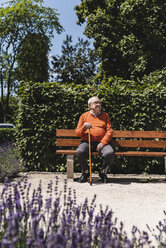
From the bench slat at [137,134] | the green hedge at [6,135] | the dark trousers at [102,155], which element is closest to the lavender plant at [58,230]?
the dark trousers at [102,155]

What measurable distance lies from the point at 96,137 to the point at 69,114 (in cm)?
145

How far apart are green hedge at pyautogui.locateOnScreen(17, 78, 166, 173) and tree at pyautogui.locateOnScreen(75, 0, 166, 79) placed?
776 centimetres

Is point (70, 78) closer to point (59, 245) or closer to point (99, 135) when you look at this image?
point (99, 135)

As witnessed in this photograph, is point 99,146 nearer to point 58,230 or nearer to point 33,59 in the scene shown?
point 58,230

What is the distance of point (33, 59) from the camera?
25.1 metres

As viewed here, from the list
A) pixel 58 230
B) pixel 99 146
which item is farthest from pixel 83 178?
pixel 58 230

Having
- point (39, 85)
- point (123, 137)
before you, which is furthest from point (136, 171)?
point (39, 85)

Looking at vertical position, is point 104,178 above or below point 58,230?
below

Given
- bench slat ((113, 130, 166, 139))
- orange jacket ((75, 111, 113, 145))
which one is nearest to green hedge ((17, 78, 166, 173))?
bench slat ((113, 130, 166, 139))

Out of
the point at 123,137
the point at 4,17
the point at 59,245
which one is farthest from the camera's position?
the point at 4,17

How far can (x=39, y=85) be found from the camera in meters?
6.93

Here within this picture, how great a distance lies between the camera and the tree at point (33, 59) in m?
24.9

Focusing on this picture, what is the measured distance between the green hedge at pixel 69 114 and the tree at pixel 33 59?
718 inches

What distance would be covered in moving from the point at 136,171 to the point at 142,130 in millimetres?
1060
